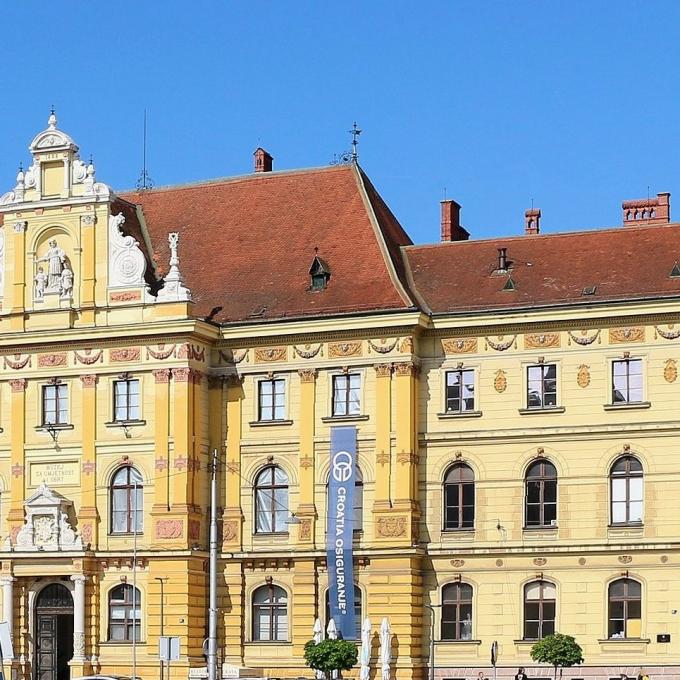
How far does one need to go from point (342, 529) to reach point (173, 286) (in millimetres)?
10109

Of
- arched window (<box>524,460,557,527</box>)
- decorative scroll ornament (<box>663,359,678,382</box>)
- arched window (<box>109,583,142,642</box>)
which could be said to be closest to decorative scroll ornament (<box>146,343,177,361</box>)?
arched window (<box>109,583,142,642</box>)

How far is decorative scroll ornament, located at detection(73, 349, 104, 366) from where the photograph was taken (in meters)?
61.2

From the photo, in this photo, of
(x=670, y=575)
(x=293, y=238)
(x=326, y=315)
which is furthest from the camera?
(x=293, y=238)

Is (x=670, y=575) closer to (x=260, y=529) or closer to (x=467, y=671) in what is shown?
(x=467, y=671)

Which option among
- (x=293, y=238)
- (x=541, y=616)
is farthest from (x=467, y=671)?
(x=293, y=238)

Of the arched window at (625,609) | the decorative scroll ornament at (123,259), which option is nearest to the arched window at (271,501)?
the decorative scroll ornament at (123,259)

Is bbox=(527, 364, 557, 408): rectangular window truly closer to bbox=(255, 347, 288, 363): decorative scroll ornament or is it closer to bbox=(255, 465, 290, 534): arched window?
bbox=(255, 347, 288, 363): decorative scroll ornament

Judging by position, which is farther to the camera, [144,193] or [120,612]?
[144,193]

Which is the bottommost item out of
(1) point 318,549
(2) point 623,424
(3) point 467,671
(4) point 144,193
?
(3) point 467,671

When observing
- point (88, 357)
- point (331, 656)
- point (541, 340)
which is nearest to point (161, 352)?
point (88, 357)

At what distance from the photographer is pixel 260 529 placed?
2382 inches

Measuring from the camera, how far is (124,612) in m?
60.0

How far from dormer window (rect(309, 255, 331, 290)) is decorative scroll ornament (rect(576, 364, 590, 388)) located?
965cm

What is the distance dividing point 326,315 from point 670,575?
46.0ft
